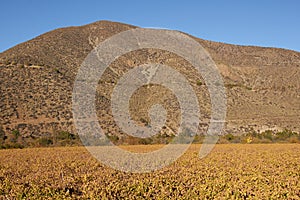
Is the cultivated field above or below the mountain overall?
below

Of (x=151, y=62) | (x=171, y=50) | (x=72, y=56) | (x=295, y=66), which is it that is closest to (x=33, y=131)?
(x=72, y=56)

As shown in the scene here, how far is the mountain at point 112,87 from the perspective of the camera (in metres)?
47.6

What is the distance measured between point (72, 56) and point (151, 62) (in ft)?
47.4

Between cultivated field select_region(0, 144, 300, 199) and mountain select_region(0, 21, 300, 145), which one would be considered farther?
mountain select_region(0, 21, 300, 145)

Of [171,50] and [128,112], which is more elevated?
[171,50]

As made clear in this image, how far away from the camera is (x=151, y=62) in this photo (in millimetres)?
72750

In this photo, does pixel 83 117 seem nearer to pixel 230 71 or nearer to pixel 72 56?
pixel 72 56

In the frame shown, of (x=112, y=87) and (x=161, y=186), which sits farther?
(x=112, y=87)

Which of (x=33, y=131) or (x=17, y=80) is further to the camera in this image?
(x=17, y=80)

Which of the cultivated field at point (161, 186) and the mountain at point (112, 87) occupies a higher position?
the mountain at point (112, 87)

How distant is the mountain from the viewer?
156 feet

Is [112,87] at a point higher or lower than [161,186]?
higher

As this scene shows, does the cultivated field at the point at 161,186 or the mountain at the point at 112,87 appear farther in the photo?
the mountain at the point at 112,87

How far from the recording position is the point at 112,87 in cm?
6003
